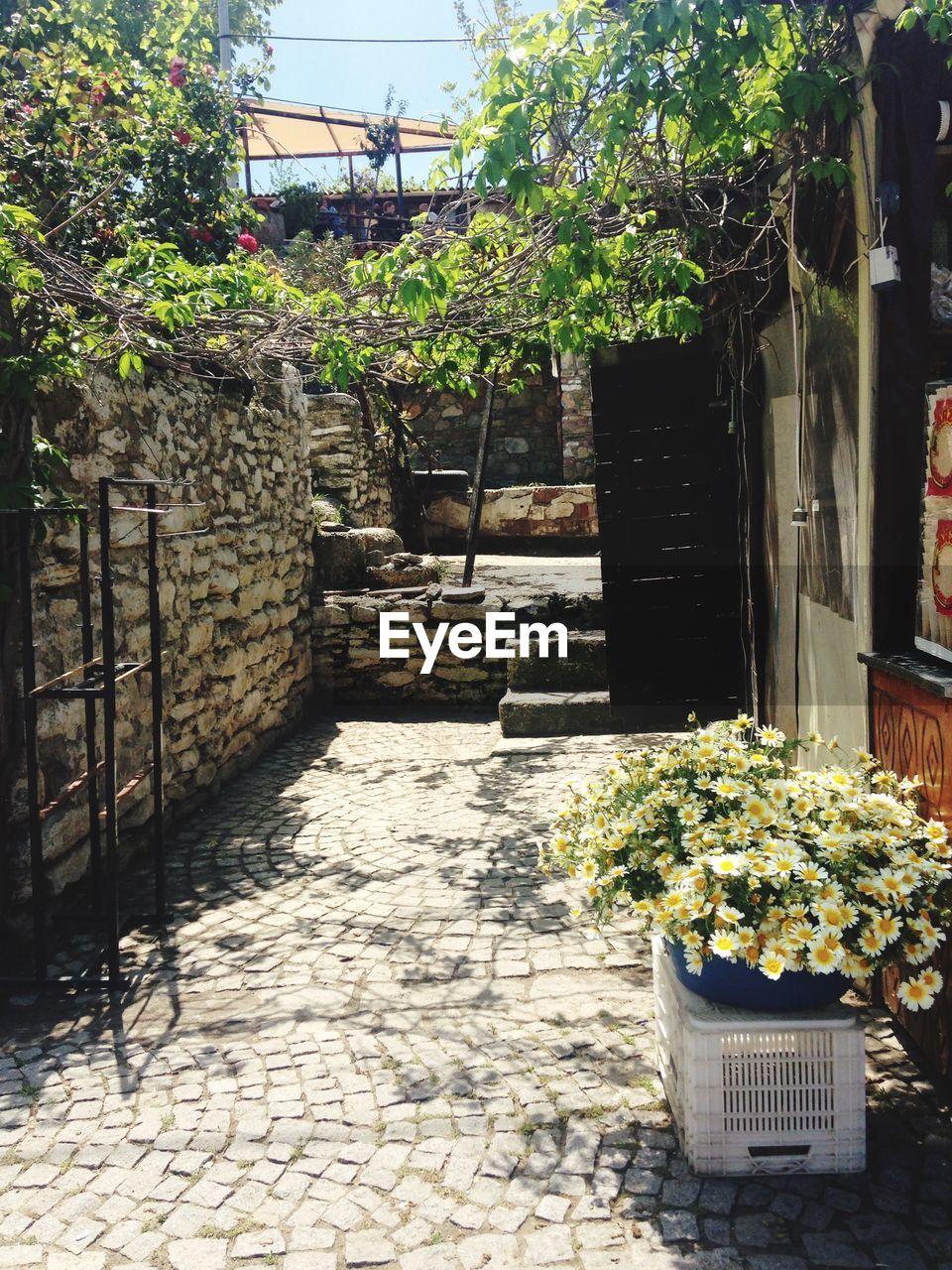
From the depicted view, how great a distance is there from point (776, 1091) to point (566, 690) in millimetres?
5225

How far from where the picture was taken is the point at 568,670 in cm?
768

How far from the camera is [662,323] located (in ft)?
17.1

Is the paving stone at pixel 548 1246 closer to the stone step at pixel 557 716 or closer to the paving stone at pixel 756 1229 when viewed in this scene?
the paving stone at pixel 756 1229

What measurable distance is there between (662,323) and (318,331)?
1722 millimetres

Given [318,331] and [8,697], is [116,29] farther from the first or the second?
[8,697]

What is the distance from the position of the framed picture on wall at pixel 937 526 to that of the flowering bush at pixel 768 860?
42 cm

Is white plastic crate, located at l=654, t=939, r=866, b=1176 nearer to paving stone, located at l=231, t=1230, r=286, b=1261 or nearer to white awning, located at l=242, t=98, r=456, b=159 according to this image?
paving stone, located at l=231, t=1230, r=286, b=1261

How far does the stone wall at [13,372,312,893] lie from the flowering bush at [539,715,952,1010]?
2314mm

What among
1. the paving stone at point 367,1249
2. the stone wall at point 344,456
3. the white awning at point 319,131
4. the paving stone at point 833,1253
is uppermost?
the white awning at point 319,131

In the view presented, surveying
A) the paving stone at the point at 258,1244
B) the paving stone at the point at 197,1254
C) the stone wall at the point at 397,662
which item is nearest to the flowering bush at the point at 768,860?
the paving stone at the point at 258,1244

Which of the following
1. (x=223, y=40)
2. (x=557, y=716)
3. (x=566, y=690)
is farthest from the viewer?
(x=223, y=40)

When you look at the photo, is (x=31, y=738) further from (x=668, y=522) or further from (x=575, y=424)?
(x=575, y=424)

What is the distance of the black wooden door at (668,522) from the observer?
550cm

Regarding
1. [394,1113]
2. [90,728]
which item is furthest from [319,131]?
[394,1113]
